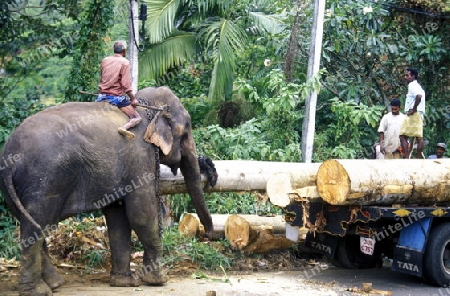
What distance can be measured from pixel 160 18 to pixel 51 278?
8.64 meters

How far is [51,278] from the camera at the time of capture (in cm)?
949

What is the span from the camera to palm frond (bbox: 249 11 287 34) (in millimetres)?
17781

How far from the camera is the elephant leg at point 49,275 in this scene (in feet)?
31.1

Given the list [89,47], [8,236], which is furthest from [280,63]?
[8,236]

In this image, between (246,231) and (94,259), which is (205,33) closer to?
(246,231)

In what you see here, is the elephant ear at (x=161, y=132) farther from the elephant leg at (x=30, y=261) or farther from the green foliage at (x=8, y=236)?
the green foliage at (x=8, y=236)

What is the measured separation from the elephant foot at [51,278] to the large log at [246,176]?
88.1 inches

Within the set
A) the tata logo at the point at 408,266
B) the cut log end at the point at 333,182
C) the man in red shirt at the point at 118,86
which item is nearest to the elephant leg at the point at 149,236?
the man in red shirt at the point at 118,86

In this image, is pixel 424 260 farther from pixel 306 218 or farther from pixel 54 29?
pixel 54 29

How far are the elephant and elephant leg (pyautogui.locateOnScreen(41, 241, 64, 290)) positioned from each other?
0.01 m

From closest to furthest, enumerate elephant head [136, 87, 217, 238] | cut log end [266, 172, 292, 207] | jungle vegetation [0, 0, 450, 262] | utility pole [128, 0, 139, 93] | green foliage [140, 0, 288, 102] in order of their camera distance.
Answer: elephant head [136, 87, 217, 238]
cut log end [266, 172, 292, 207]
utility pole [128, 0, 139, 93]
jungle vegetation [0, 0, 450, 262]
green foliage [140, 0, 288, 102]

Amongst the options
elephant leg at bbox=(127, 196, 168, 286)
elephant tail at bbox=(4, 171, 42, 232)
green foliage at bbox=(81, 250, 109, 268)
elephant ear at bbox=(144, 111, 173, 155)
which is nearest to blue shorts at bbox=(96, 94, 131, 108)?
elephant ear at bbox=(144, 111, 173, 155)

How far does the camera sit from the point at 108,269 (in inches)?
432

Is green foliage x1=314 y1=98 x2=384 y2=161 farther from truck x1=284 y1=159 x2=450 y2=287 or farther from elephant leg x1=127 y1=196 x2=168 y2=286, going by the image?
elephant leg x1=127 y1=196 x2=168 y2=286
